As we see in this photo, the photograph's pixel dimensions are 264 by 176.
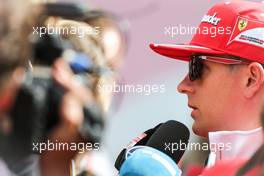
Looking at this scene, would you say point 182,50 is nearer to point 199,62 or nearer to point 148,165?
point 199,62

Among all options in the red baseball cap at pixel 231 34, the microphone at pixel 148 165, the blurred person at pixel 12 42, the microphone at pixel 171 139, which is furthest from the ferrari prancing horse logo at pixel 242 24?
the blurred person at pixel 12 42

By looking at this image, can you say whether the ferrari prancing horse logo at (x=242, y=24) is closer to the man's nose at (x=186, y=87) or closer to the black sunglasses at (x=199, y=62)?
the black sunglasses at (x=199, y=62)

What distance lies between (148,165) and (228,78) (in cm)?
41

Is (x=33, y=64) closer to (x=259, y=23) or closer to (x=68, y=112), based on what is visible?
(x=68, y=112)

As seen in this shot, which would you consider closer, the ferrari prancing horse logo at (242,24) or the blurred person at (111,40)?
the ferrari prancing horse logo at (242,24)

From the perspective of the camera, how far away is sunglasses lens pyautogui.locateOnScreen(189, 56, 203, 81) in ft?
6.07

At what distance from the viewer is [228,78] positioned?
5.96 ft

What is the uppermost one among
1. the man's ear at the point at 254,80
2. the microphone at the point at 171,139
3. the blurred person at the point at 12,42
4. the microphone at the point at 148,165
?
the blurred person at the point at 12,42

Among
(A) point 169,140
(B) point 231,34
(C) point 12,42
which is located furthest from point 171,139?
(C) point 12,42

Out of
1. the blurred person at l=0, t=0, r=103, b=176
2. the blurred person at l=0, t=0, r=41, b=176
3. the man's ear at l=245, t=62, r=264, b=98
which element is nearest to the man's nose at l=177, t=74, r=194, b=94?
the man's ear at l=245, t=62, r=264, b=98

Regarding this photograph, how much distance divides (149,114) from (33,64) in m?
0.46

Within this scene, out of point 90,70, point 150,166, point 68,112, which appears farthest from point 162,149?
point 90,70

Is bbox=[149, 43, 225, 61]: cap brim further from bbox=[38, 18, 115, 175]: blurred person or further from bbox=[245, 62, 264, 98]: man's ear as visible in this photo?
bbox=[38, 18, 115, 175]: blurred person

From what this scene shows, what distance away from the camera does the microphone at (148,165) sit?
4.91 ft
